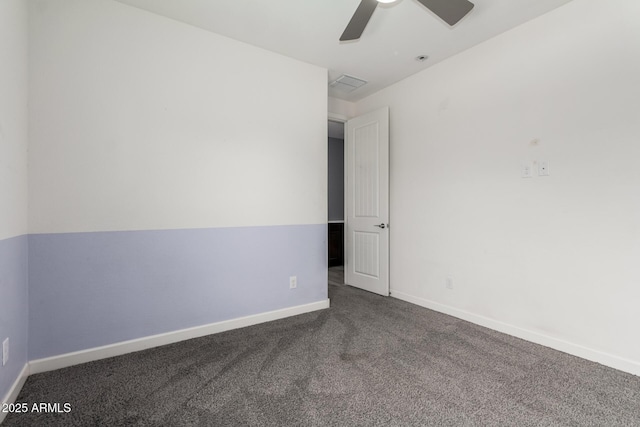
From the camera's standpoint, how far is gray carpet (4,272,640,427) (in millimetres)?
1522

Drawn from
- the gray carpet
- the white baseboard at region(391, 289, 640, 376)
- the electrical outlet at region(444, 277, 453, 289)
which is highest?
the electrical outlet at region(444, 277, 453, 289)

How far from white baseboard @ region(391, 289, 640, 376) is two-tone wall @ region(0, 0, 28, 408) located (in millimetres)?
3260

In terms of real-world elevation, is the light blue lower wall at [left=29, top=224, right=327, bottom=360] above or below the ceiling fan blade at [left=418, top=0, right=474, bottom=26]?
below

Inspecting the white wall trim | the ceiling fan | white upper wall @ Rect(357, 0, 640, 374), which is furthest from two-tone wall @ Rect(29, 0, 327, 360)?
white upper wall @ Rect(357, 0, 640, 374)

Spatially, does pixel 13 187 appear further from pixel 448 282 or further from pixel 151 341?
pixel 448 282

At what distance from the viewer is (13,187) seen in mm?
1686

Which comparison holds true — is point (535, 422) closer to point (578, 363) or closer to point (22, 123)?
point (578, 363)

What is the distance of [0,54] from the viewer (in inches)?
59.1

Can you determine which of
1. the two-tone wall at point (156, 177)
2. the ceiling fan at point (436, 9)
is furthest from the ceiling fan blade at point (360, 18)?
the two-tone wall at point (156, 177)

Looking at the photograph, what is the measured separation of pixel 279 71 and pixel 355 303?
2.58 metres

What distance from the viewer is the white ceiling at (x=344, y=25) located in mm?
2225

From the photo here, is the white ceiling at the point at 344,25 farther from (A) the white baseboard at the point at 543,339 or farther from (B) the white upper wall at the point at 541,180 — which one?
(A) the white baseboard at the point at 543,339

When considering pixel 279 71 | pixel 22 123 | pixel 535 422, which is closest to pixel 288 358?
pixel 535 422

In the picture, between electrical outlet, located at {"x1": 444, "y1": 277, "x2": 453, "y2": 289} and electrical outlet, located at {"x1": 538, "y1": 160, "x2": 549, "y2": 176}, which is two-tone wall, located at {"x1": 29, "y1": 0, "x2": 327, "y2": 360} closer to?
electrical outlet, located at {"x1": 444, "y1": 277, "x2": 453, "y2": 289}
